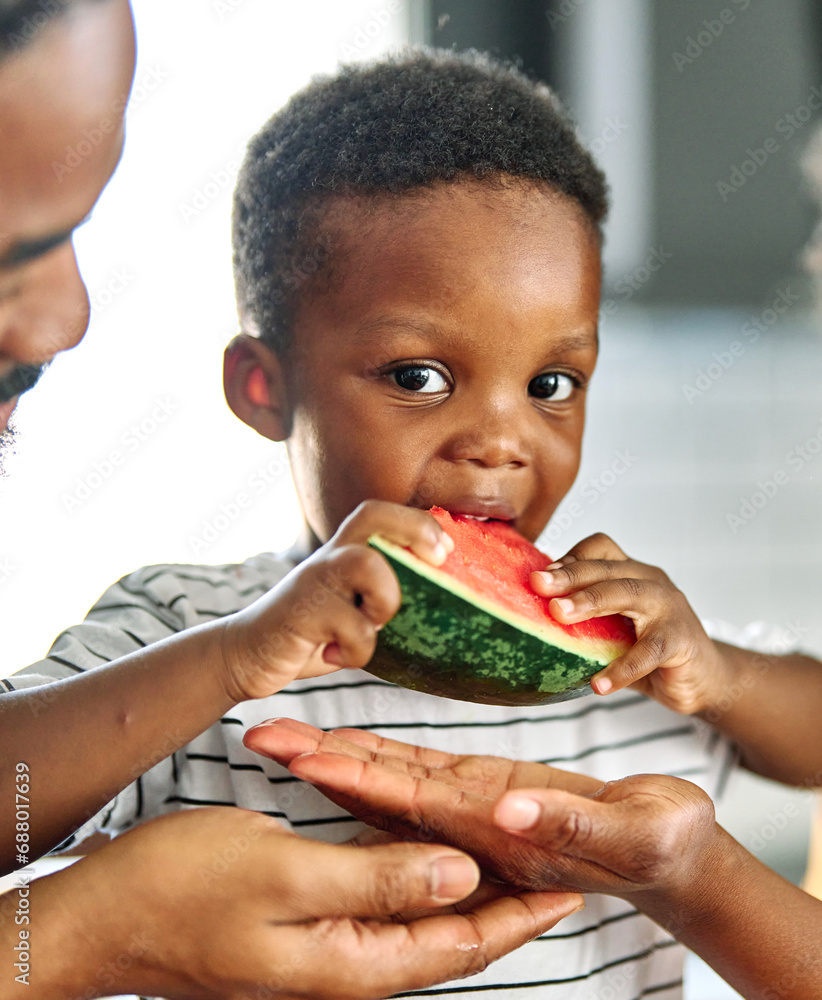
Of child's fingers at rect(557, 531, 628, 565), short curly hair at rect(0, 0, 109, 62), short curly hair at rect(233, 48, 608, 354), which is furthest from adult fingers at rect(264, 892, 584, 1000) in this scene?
short curly hair at rect(0, 0, 109, 62)

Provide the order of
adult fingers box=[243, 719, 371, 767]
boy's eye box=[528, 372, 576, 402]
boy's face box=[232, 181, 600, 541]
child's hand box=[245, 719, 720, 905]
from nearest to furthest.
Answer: child's hand box=[245, 719, 720, 905] → adult fingers box=[243, 719, 371, 767] → boy's face box=[232, 181, 600, 541] → boy's eye box=[528, 372, 576, 402]

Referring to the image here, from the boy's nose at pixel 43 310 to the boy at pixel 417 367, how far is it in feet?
0.92

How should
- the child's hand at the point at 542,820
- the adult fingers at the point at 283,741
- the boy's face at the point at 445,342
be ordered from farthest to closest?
1. the boy's face at the point at 445,342
2. the adult fingers at the point at 283,741
3. the child's hand at the point at 542,820

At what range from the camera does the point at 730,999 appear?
56.7 inches

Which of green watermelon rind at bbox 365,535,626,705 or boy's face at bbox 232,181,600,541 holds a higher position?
boy's face at bbox 232,181,600,541

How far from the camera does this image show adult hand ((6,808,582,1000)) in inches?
30.3

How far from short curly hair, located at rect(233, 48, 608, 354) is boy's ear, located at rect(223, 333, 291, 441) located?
0.03m

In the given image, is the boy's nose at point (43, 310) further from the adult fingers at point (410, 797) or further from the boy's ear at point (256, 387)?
the adult fingers at point (410, 797)

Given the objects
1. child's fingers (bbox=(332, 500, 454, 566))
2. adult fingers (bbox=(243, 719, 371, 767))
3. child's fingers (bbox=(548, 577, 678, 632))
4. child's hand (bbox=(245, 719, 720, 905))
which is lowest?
child's hand (bbox=(245, 719, 720, 905))

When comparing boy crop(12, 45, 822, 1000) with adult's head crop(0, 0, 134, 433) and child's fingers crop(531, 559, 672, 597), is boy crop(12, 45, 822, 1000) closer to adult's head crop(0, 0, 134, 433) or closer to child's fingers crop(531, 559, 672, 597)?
child's fingers crop(531, 559, 672, 597)

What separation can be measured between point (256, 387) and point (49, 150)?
43 cm

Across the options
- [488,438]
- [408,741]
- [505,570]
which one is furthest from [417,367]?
[408,741]

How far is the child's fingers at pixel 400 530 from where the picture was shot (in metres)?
0.80

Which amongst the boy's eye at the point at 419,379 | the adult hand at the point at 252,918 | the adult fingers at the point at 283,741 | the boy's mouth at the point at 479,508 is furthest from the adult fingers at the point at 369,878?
the boy's eye at the point at 419,379
